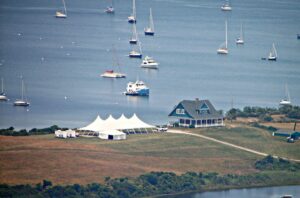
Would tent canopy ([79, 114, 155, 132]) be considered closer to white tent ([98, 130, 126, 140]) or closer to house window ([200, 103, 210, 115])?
white tent ([98, 130, 126, 140])

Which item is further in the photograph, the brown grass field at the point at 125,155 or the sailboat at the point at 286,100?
the sailboat at the point at 286,100

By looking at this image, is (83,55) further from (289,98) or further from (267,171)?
(267,171)

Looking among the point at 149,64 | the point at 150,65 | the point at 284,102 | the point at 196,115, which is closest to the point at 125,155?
the point at 196,115

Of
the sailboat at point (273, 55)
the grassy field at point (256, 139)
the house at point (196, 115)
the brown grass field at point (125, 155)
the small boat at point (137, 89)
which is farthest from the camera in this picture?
the sailboat at point (273, 55)

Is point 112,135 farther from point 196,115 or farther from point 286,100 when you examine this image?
point 286,100

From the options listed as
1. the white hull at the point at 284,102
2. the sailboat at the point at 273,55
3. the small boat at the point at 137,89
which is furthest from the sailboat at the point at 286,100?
the sailboat at the point at 273,55

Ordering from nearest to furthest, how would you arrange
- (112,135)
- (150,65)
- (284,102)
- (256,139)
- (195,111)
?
(112,135)
(256,139)
(195,111)
(284,102)
(150,65)

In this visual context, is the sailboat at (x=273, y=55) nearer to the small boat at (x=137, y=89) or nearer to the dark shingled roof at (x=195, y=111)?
the small boat at (x=137, y=89)
